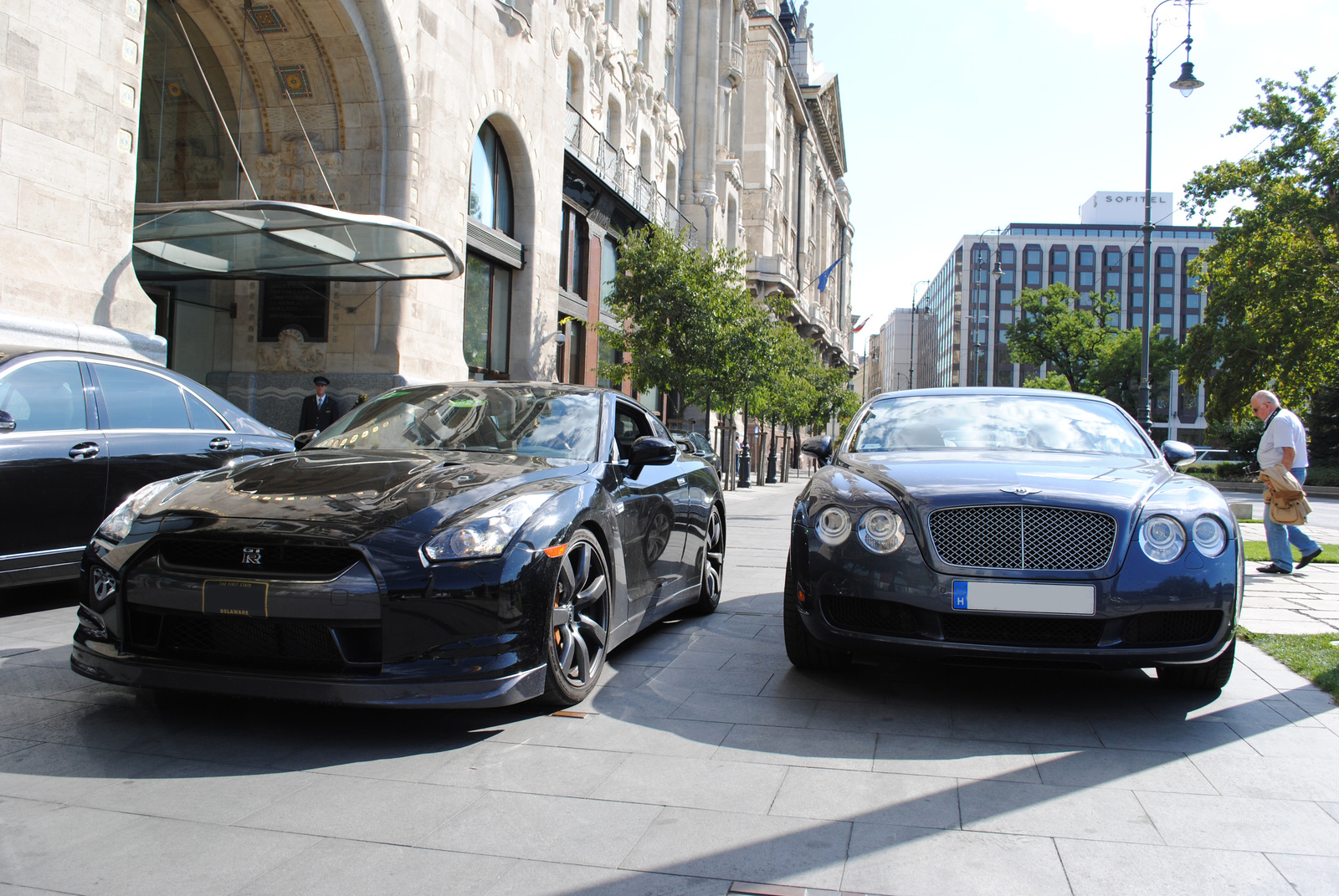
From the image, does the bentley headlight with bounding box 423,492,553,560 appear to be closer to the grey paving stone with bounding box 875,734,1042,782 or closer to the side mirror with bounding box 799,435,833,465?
the grey paving stone with bounding box 875,734,1042,782

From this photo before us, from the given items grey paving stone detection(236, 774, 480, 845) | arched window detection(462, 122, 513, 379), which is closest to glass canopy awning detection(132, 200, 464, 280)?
arched window detection(462, 122, 513, 379)

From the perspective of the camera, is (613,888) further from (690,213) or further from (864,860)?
(690,213)

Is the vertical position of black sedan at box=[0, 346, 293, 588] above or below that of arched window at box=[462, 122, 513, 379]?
below

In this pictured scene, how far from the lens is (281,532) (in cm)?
332

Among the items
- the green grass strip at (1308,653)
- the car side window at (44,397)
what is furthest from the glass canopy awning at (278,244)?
the green grass strip at (1308,653)

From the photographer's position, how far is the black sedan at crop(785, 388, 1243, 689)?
3803 millimetres

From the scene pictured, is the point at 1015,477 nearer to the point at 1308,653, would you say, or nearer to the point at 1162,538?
the point at 1162,538

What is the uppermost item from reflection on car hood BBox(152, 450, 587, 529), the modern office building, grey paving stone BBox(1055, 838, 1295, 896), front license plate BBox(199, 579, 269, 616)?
the modern office building

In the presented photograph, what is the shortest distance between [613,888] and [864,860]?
670 mm

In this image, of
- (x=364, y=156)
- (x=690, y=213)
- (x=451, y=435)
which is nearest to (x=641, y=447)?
(x=451, y=435)

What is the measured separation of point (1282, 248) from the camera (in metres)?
32.9

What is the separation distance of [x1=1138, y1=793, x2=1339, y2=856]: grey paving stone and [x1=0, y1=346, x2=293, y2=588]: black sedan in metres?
5.40

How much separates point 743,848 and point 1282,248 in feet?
122

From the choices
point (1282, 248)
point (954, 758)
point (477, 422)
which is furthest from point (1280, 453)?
point (1282, 248)
